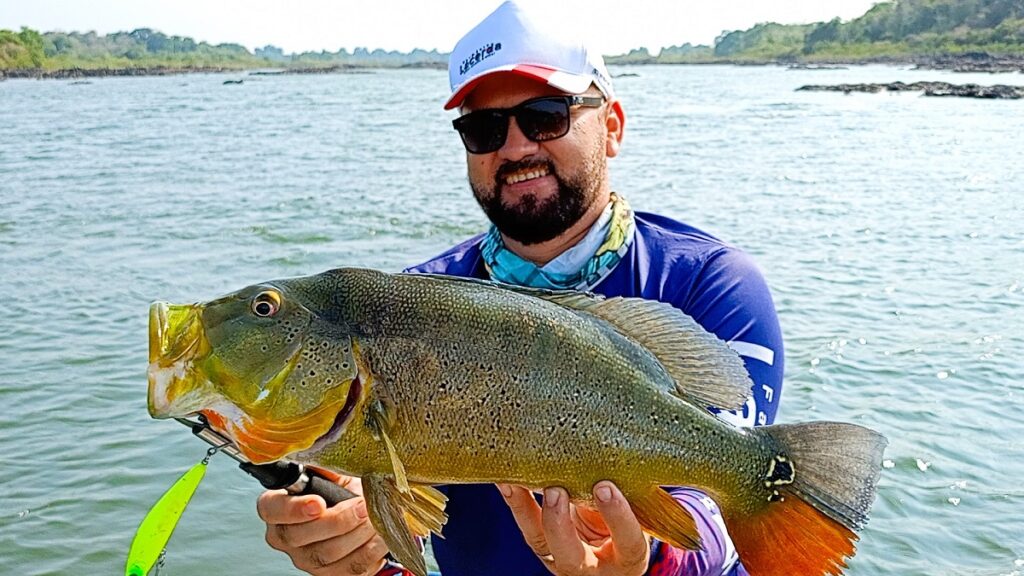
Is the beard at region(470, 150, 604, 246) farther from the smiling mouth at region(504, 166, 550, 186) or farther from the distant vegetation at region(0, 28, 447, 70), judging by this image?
the distant vegetation at region(0, 28, 447, 70)

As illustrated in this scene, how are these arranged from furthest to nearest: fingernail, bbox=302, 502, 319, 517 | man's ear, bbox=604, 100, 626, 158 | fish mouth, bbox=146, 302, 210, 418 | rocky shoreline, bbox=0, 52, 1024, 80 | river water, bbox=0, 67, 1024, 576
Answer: rocky shoreline, bbox=0, 52, 1024, 80 < river water, bbox=0, 67, 1024, 576 < man's ear, bbox=604, 100, 626, 158 < fingernail, bbox=302, 502, 319, 517 < fish mouth, bbox=146, 302, 210, 418

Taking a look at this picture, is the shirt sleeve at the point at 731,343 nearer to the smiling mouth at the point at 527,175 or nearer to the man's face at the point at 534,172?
the man's face at the point at 534,172

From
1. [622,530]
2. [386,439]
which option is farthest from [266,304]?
[622,530]

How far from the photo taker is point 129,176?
18703 mm

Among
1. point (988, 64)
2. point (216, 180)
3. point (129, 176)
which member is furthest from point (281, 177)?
point (988, 64)

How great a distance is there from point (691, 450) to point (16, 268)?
11.5 meters

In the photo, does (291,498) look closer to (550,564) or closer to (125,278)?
(550,564)

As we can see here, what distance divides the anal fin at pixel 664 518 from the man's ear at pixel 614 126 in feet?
5.34

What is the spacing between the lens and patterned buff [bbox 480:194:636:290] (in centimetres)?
309

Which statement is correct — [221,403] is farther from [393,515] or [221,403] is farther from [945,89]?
[945,89]

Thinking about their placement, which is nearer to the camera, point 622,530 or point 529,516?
point 622,530

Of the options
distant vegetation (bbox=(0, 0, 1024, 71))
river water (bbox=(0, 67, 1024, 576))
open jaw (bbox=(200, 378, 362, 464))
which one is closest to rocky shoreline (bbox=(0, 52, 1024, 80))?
distant vegetation (bbox=(0, 0, 1024, 71))

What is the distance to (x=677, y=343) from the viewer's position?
224 cm

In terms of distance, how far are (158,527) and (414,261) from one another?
962cm
